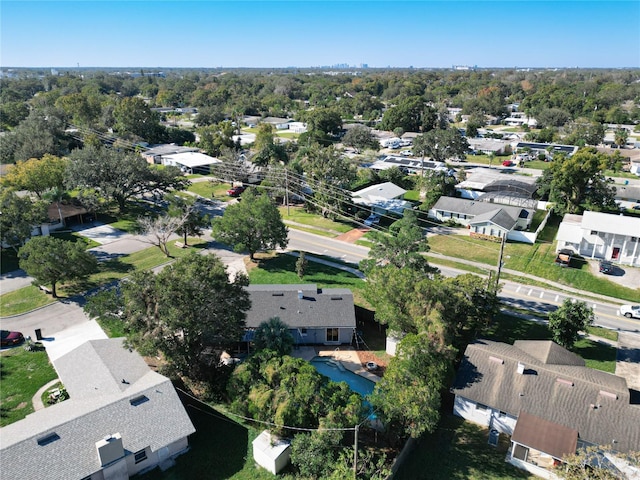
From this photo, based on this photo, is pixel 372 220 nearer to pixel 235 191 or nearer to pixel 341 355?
pixel 235 191

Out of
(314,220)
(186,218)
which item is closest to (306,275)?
(186,218)

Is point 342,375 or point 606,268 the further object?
point 606,268

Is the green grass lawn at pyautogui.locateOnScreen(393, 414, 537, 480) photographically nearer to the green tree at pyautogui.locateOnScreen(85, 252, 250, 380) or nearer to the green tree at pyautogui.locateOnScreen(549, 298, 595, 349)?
the green tree at pyautogui.locateOnScreen(549, 298, 595, 349)

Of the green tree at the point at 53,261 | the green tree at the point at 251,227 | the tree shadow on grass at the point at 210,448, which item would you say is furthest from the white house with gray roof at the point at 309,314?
the green tree at the point at 53,261

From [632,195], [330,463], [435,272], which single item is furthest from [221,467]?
[632,195]

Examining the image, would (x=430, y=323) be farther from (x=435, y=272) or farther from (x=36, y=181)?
(x=36, y=181)

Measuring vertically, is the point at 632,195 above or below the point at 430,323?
above
